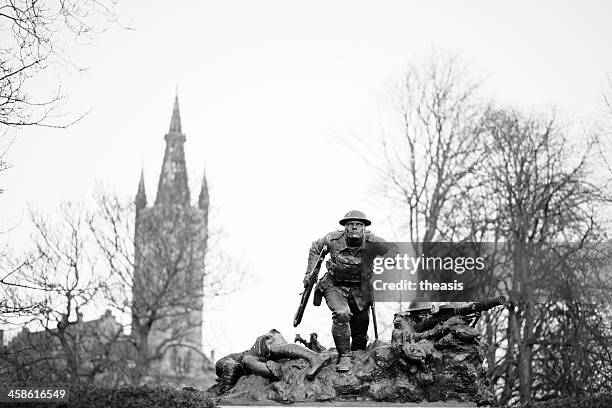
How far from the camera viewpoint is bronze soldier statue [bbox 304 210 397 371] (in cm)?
1458

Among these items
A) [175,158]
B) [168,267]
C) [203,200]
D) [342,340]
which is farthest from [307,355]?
[175,158]

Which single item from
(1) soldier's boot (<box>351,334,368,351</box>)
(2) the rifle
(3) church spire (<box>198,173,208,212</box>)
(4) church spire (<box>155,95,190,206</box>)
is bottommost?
(1) soldier's boot (<box>351,334,368,351</box>)

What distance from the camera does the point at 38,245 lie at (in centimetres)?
3241

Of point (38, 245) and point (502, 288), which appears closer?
point (502, 288)

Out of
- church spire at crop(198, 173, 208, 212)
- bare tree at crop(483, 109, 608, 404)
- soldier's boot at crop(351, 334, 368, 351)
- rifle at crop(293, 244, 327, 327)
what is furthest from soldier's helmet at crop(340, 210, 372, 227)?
church spire at crop(198, 173, 208, 212)

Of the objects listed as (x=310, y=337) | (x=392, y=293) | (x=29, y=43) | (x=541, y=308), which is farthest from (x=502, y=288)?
(x=29, y=43)

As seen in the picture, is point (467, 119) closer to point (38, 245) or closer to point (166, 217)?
point (38, 245)

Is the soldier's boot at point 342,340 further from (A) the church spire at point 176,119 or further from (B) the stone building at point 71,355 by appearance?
(A) the church spire at point 176,119

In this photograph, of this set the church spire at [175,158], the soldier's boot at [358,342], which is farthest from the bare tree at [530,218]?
the church spire at [175,158]

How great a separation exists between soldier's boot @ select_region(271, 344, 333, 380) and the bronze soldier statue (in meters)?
0.42

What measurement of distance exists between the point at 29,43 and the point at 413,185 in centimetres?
1475

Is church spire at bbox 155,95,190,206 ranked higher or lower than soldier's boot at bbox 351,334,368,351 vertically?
higher

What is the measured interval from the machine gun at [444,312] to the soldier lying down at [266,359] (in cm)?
140

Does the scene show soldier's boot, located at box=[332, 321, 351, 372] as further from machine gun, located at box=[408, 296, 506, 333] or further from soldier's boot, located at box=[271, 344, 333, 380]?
machine gun, located at box=[408, 296, 506, 333]
